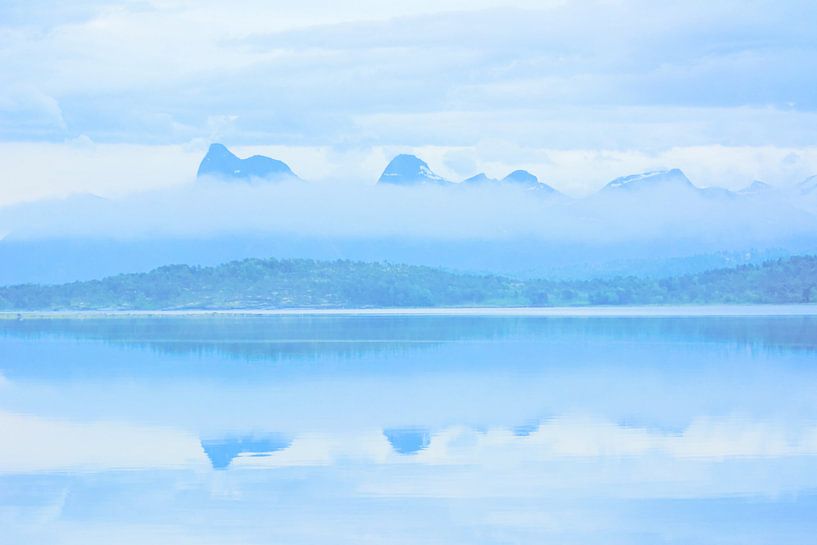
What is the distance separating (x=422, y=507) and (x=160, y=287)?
338 ft

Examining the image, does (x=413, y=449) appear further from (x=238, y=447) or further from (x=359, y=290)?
(x=359, y=290)

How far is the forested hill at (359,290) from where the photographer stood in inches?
4636

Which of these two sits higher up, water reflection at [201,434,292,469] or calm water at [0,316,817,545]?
water reflection at [201,434,292,469]

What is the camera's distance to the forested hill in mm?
117750

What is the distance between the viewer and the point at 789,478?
20219 millimetres

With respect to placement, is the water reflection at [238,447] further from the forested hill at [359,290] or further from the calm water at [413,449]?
the forested hill at [359,290]

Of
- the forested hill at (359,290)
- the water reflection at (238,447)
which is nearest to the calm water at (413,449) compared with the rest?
the water reflection at (238,447)

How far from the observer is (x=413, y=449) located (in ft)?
77.1

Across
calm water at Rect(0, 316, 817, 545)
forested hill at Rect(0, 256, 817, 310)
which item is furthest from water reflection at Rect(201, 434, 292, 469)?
forested hill at Rect(0, 256, 817, 310)

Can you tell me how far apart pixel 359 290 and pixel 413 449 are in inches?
3799

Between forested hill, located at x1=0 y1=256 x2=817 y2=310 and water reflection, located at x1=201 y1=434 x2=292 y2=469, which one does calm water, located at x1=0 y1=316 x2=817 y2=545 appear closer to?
water reflection, located at x1=201 y1=434 x2=292 y2=469

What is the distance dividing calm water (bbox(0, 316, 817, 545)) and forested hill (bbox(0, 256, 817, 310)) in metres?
72.7

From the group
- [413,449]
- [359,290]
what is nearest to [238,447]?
[413,449]

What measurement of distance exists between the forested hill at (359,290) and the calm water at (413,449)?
238ft
